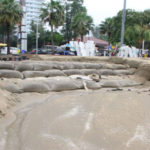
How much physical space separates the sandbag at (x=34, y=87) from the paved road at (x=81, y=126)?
666 millimetres

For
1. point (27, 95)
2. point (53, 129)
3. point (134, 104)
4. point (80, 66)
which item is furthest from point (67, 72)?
point (53, 129)

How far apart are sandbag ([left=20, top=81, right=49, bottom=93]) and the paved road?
0.67m

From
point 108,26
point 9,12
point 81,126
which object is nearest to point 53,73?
point 81,126

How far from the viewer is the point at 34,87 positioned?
16.5 ft

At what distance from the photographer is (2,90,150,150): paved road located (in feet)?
8.54

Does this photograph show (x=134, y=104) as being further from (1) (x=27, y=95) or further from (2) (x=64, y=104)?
(1) (x=27, y=95)

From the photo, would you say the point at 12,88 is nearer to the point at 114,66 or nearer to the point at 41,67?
the point at 41,67

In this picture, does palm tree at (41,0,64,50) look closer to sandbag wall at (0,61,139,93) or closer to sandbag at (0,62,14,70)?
sandbag wall at (0,61,139,93)

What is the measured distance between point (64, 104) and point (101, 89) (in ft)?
6.89

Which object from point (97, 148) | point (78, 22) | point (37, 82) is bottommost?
point (97, 148)

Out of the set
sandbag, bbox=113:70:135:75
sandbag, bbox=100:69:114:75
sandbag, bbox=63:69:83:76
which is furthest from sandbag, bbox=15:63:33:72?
sandbag, bbox=113:70:135:75

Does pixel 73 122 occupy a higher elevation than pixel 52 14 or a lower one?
lower

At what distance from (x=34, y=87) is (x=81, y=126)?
86.3 inches

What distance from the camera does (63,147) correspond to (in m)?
2.51
